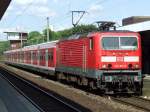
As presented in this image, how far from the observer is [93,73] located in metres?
20.5

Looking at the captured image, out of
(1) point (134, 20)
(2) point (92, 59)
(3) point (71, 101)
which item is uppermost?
(1) point (134, 20)

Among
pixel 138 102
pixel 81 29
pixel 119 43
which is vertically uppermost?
pixel 81 29

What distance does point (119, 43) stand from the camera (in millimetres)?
20672

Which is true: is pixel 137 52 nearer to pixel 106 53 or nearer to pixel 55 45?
pixel 106 53

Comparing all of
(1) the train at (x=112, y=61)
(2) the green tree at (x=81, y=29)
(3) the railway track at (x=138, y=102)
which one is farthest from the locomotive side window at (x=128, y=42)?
(2) the green tree at (x=81, y=29)

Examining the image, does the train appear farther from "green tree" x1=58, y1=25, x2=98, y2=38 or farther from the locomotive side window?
"green tree" x1=58, y1=25, x2=98, y2=38

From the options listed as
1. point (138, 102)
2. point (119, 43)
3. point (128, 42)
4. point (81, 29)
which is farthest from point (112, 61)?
point (81, 29)

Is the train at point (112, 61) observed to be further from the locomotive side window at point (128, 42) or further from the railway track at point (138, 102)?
the railway track at point (138, 102)

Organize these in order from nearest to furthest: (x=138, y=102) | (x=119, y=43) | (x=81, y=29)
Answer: (x=138, y=102) < (x=119, y=43) < (x=81, y=29)

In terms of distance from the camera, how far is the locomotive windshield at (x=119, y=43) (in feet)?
67.4

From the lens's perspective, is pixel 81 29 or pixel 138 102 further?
pixel 81 29

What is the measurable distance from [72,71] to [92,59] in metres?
4.69

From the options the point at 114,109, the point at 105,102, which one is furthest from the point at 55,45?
the point at 114,109

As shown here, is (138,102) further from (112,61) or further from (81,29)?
(81,29)
